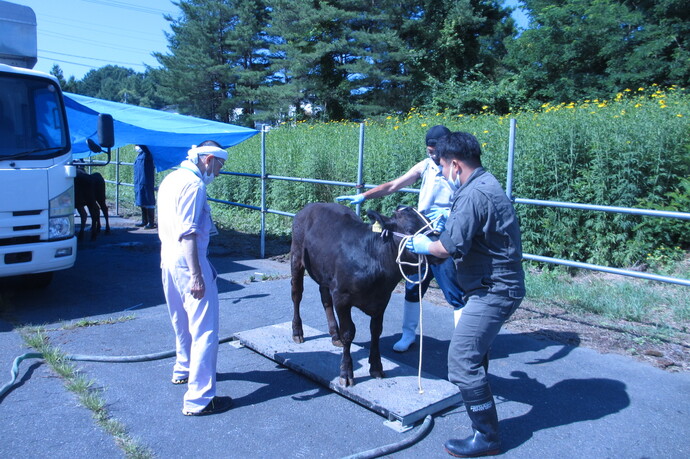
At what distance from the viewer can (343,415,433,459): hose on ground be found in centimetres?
321

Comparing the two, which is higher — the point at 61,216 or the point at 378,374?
the point at 61,216

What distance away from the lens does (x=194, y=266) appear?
3568 millimetres

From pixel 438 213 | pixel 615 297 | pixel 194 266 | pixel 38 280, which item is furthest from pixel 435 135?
pixel 38 280

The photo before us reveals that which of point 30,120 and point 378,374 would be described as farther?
point 30,120

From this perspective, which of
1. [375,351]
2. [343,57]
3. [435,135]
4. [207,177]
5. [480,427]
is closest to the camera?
[480,427]

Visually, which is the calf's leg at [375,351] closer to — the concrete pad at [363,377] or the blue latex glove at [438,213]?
the concrete pad at [363,377]

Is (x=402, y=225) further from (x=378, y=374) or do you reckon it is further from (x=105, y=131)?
(x=105, y=131)

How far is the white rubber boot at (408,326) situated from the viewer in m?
5.01

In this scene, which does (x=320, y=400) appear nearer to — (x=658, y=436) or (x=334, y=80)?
(x=658, y=436)

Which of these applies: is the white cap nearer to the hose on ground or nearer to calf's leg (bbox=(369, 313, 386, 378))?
calf's leg (bbox=(369, 313, 386, 378))

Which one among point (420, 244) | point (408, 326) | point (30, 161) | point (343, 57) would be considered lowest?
point (408, 326)

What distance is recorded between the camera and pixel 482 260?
3.25 m

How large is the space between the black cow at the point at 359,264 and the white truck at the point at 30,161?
10.9 feet

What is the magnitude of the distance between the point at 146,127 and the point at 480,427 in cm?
746
